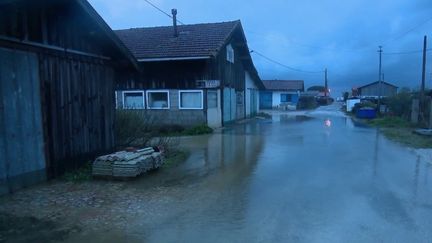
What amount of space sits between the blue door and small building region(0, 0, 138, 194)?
4822cm

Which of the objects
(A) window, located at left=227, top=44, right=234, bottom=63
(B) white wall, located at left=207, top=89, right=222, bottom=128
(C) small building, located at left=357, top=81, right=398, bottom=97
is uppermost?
(A) window, located at left=227, top=44, right=234, bottom=63

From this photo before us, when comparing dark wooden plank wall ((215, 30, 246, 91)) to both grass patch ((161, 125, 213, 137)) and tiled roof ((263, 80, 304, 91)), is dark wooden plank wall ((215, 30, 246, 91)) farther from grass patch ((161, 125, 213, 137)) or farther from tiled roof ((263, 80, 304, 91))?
tiled roof ((263, 80, 304, 91))

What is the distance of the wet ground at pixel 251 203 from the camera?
5.54 metres

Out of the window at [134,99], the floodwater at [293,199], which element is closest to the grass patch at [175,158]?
the floodwater at [293,199]

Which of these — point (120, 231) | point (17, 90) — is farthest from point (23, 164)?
point (120, 231)

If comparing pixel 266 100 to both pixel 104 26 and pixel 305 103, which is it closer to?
pixel 305 103

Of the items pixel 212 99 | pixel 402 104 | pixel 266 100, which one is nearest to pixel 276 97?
pixel 266 100

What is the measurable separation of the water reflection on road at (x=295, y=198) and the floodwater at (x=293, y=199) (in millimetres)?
15

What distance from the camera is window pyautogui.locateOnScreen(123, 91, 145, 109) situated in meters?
22.5

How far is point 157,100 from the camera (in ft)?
74.2

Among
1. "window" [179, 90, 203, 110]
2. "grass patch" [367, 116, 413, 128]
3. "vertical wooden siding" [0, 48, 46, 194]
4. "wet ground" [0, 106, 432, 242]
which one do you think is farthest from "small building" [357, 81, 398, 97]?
"vertical wooden siding" [0, 48, 46, 194]

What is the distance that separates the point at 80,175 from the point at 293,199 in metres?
4.97

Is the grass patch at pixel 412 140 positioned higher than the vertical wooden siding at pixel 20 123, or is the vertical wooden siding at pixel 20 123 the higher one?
the vertical wooden siding at pixel 20 123

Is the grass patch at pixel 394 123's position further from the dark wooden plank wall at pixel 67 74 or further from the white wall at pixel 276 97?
the white wall at pixel 276 97
